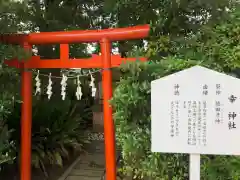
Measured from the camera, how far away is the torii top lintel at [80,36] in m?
4.36

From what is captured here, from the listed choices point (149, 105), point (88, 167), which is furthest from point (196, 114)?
point (88, 167)

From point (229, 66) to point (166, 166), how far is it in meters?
1.15

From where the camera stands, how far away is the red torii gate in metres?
4.44

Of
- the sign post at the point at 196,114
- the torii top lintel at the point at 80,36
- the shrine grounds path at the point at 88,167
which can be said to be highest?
the torii top lintel at the point at 80,36

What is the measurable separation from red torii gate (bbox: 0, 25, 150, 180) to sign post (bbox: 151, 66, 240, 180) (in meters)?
1.79

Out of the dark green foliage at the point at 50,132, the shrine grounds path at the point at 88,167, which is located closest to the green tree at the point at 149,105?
the shrine grounds path at the point at 88,167

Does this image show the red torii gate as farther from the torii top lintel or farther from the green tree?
the green tree

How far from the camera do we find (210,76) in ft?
8.34

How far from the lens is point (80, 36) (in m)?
4.59

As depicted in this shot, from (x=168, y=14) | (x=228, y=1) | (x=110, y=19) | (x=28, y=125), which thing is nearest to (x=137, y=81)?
(x=168, y=14)

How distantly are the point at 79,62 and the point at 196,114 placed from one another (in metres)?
2.55

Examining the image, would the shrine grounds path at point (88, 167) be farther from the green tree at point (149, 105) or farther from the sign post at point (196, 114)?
the sign post at point (196, 114)

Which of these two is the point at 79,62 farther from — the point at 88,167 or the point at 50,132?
the point at 88,167

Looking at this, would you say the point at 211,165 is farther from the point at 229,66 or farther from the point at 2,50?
the point at 2,50
